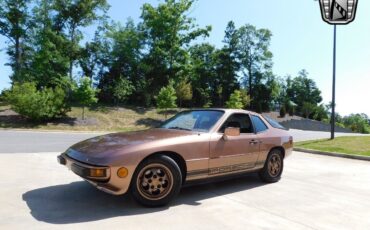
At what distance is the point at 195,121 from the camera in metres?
5.85

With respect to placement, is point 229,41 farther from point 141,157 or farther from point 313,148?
point 141,157

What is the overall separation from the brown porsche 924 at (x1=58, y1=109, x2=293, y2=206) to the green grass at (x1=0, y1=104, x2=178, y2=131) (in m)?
17.4

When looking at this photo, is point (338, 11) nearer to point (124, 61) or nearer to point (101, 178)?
point (101, 178)

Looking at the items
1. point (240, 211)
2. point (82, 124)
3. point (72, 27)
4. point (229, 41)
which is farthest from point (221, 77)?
point (240, 211)

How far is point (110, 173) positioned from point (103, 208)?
2.13ft

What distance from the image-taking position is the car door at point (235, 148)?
532cm

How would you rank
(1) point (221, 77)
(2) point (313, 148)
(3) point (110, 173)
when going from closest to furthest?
(3) point (110, 173) < (2) point (313, 148) < (1) point (221, 77)

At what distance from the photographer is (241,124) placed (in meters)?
6.11

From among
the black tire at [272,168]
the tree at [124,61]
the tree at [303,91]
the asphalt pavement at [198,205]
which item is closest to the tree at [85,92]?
the tree at [124,61]

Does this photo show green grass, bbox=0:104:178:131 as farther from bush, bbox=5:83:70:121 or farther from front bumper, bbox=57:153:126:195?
front bumper, bbox=57:153:126:195

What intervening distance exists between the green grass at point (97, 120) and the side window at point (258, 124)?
56.3 ft

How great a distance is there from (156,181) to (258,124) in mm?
2749

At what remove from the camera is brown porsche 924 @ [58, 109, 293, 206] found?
4.30 metres

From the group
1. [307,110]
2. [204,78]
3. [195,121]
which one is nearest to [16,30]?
[204,78]
